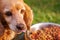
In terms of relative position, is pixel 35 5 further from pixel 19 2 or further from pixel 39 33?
pixel 19 2

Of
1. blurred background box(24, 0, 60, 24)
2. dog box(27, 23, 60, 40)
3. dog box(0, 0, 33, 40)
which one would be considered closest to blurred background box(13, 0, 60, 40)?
blurred background box(24, 0, 60, 24)

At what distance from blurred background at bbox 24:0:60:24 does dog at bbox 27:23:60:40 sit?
39 centimetres

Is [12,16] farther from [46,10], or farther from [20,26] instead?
[46,10]

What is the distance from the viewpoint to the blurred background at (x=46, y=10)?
2.20 meters

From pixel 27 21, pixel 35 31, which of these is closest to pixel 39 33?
pixel 35 31

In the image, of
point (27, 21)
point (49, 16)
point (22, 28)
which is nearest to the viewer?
point (22, 28)

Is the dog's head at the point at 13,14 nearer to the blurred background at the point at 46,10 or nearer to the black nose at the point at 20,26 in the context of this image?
the black nose at the point at 20,26

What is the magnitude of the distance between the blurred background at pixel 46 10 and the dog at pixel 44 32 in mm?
392

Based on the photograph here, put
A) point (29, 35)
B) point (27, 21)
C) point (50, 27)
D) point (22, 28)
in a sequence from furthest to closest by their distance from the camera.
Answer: point (50, 27) < point (29, 35) < point (27, 21) < point (22, 28)

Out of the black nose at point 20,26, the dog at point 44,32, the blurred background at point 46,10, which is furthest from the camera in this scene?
the blurred background at point 46,10

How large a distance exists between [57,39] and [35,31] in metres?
0.16

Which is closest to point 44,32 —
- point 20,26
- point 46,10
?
point 20,26

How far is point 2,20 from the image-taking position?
4.31 ft

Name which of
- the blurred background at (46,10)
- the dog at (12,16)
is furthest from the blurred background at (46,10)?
the dog at (12,16)
